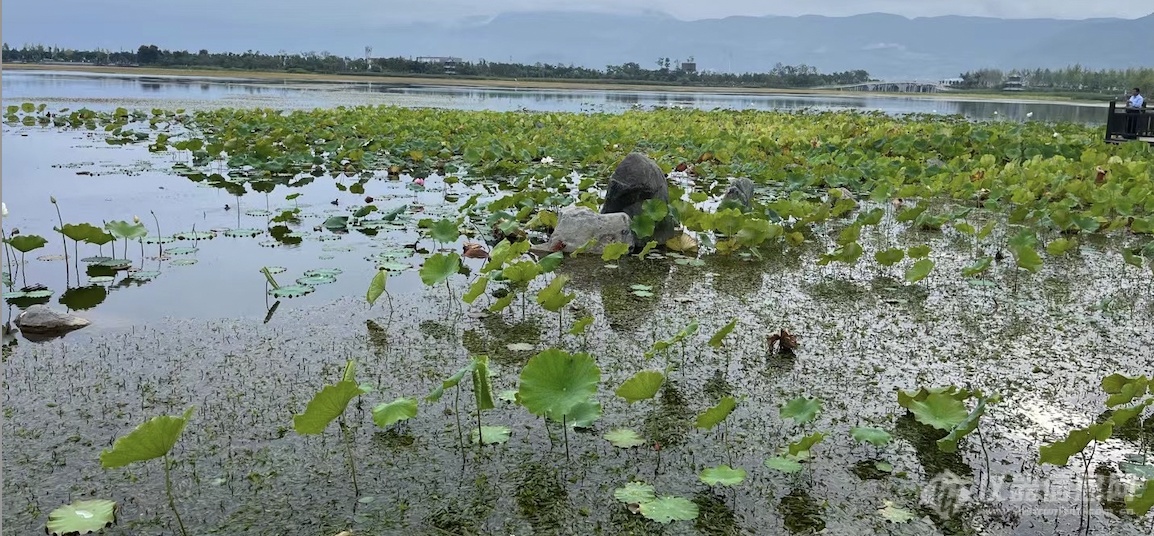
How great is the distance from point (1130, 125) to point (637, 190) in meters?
10.8

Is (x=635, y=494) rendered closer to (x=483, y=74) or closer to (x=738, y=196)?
(x=738, y=196)

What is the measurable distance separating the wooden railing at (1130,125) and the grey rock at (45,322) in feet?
45.9

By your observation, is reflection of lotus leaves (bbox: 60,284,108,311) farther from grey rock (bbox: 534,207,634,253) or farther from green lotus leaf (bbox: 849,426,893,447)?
green lotus leaf (bbox: 849,426,893,447)

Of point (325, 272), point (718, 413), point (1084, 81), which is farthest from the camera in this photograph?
point (1084, 81)

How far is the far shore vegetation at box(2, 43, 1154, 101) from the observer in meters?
66.8

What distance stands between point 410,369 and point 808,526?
1781mm

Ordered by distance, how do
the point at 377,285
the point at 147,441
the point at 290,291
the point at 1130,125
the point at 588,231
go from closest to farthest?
1. the point at 147,441
2. the point at 377,285
3. the point at 290,291
4. the point at 588,231
5. the point at 1130,125

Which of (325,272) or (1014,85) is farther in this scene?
(1014,85)

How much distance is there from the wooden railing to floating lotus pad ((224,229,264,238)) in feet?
40.8

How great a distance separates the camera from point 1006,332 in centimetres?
424

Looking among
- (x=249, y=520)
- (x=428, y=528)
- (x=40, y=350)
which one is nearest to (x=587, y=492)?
(x=428, y=528)

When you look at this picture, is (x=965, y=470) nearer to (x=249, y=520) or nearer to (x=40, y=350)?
(x=249, y=520)

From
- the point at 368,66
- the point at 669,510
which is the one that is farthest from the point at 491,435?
the point at 368,66

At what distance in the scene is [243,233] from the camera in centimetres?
643
